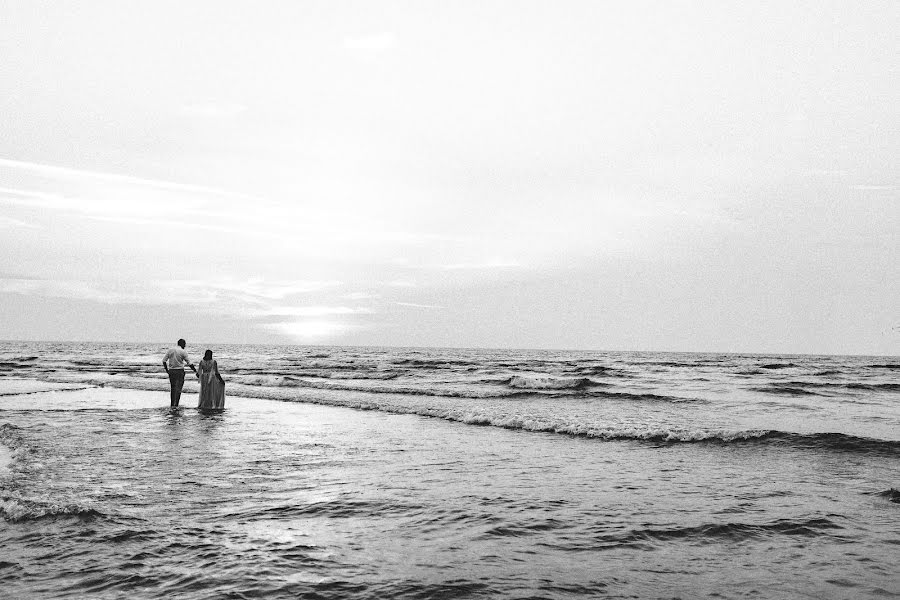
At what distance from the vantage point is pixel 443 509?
26.4 feet

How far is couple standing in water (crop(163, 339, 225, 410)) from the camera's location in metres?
19.8

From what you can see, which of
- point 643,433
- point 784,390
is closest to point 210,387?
point 643,433

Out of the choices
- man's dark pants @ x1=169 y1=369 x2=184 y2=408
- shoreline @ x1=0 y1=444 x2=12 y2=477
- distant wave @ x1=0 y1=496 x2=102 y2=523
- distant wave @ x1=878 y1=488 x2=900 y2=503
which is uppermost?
man's dark pants @ x1=169 y1=369 x2=184 y2=408

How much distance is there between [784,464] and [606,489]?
15.5 feet

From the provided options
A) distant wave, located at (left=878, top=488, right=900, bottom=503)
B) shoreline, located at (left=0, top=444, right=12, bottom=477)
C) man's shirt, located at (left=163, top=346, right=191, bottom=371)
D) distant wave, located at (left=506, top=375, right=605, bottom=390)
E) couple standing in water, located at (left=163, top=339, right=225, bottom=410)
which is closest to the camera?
distant wave, located at (left=878, top=488, right=900, bottom=503)

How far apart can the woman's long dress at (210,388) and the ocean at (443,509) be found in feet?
7.26

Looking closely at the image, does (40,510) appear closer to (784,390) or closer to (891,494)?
(891,494)

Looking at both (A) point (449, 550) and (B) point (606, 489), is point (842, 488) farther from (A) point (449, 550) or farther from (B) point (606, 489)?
(A) point (449, 550)

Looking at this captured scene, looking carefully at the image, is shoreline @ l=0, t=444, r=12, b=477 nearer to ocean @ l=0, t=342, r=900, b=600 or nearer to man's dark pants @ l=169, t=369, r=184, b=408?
A: ocean @ l=0, t=342, r=900, b=600

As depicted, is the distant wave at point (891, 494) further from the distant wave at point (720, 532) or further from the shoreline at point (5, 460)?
the shoreline at point (5, 460)

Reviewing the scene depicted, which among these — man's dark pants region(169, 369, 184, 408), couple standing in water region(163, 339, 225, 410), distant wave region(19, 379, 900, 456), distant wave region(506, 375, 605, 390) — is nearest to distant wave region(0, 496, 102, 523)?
distant wave region(19, 379, 900, 456)

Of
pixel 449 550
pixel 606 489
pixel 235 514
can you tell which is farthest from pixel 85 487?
pixel 606 489

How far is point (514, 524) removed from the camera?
24.3 ft

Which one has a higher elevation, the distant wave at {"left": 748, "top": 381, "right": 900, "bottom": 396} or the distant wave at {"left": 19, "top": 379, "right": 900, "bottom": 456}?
the distant wave at {"left": 19, "top": 379, "right": 900, "bottom": 456}
